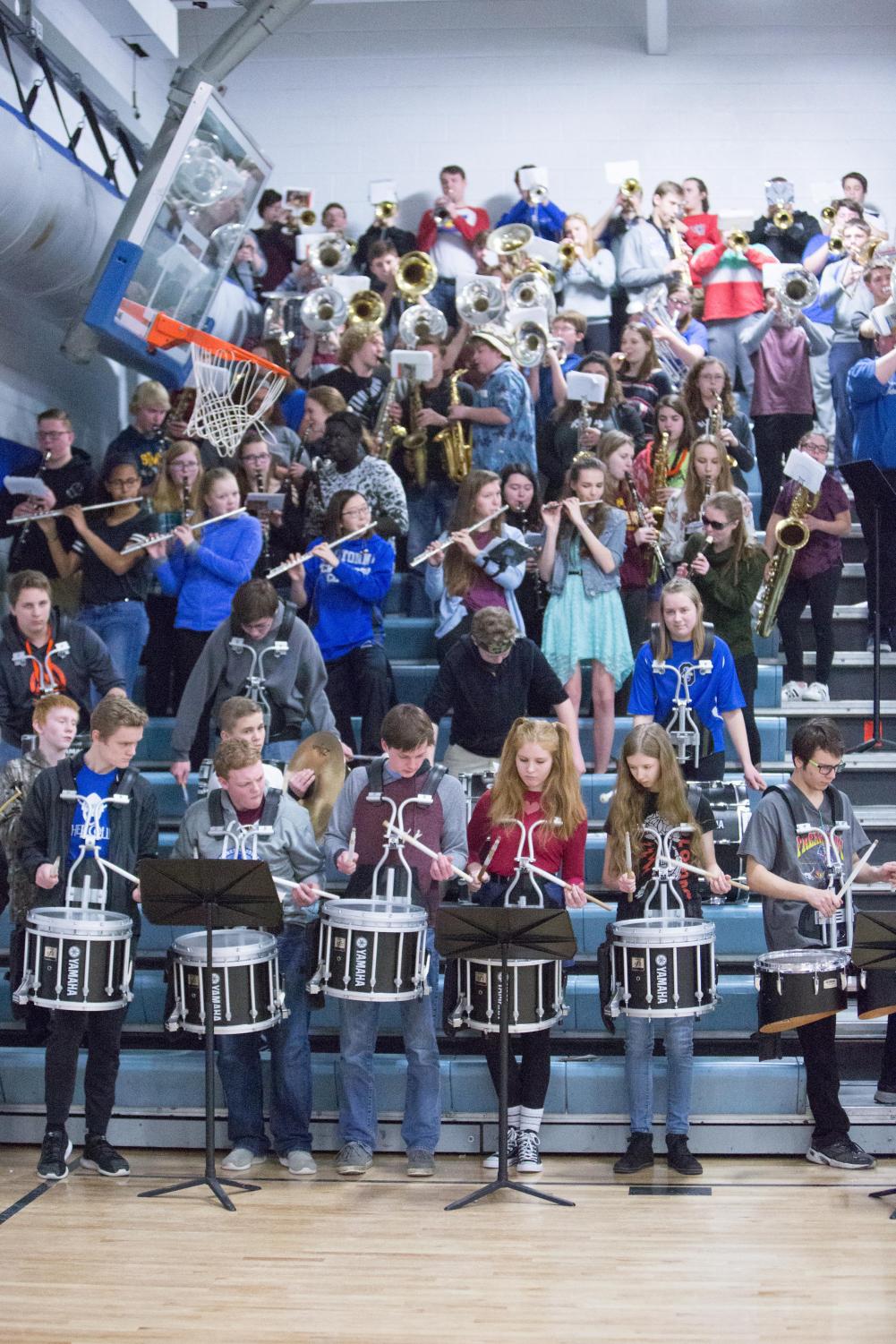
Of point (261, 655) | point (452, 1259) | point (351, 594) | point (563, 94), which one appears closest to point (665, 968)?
point (452, 1259)

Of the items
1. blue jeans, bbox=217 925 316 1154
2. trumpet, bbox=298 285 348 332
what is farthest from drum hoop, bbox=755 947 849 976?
trumpet, bbox=298 285 348 332

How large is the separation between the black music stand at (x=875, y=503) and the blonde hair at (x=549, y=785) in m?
2.07

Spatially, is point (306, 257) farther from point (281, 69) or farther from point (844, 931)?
point (844, 931)

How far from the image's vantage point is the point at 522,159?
14172 mm

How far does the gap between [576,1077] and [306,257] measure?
6858mm

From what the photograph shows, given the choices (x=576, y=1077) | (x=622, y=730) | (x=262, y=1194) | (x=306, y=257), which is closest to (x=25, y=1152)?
(x=262, y=1194)

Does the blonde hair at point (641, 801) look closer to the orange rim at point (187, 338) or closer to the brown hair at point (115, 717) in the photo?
the brown hair at point (115, 717)

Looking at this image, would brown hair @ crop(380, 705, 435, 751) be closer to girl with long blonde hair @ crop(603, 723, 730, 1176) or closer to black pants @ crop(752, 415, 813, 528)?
girl with long blonde hair @ crop(603, 723, 730, 1176)

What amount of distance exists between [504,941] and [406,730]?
0.90m

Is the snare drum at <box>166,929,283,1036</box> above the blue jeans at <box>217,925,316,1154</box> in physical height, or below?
above

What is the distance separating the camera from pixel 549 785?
5926 millimetres

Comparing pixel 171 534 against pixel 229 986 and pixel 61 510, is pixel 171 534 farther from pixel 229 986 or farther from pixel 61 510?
pixel 229 986

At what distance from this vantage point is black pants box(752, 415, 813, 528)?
9625mm

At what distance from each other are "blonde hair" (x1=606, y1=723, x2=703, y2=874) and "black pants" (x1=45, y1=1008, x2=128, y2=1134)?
1771 millimetres
